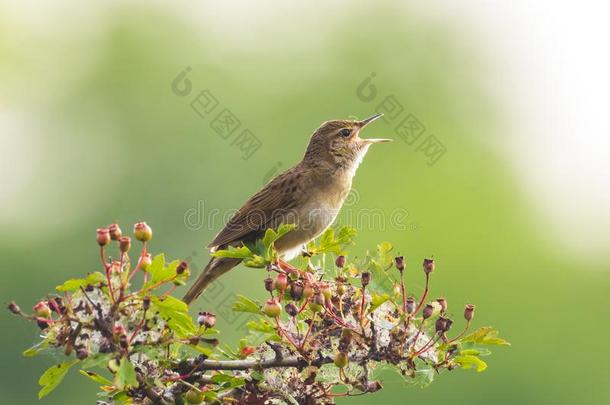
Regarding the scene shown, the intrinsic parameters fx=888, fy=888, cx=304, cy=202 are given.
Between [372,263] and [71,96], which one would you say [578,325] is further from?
[71,96]

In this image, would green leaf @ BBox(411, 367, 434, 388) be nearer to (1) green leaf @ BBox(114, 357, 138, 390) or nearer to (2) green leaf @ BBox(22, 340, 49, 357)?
(1) green leaf @ BBox(114, 357, 138, 390)

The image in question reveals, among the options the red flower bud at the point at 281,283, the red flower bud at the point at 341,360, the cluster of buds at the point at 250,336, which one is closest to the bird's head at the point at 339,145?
the cluster of buds at the point at 250,336

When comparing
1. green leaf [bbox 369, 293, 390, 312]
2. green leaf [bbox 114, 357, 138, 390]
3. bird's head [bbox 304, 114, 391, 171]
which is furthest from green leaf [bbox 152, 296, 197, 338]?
bird's head [bbox 304, 114, 391, 171]

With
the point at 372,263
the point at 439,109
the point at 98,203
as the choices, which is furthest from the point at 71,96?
the point at 372,263

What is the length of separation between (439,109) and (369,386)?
21.1m

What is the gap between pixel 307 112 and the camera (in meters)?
25.3

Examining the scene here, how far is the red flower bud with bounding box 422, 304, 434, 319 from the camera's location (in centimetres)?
335

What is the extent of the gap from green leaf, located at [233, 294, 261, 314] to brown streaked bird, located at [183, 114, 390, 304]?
1.60m

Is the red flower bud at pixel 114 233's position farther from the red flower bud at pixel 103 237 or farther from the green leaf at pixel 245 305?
the green leaf at pixel 245 305

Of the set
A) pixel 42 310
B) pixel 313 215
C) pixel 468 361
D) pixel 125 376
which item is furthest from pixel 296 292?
pixel 313 215

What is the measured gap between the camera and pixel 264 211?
5691 mm

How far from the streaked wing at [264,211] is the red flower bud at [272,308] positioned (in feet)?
6.21

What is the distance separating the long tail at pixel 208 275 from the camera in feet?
16.4

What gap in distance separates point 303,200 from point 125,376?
308cm
